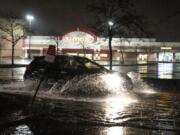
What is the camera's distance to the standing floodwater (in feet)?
33.6

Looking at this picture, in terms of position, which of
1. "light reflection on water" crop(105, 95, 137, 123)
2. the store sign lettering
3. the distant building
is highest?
the store sign lettering

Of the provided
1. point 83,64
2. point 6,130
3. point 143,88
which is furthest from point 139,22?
point 6,130

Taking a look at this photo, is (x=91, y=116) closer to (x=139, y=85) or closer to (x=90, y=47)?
(x=139, y=85)

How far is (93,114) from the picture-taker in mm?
12516

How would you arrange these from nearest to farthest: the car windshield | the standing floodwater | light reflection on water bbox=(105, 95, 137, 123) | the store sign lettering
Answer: the standing floodwater < light reflection on water bbox=(105, 95, 137, 123) < the car windshield < the store sign lettering

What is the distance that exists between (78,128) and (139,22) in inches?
862

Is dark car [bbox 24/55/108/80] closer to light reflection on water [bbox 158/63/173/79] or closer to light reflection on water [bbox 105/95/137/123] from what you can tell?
light reflection on water [bbox 105/95/137/123]

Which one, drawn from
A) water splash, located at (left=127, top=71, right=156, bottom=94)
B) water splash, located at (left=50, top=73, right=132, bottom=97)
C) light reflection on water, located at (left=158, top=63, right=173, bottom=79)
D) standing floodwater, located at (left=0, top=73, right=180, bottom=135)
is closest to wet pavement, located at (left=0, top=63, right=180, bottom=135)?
standing floodwater, located at (left=0, top=73, right=180, bottom=135)

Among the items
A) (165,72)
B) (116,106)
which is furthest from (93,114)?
(165,72)

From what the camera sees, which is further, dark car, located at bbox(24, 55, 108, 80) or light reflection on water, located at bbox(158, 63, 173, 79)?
light reflection on water, located at bbox(158, 63, 173, 79)

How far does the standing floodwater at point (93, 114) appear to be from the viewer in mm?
10234

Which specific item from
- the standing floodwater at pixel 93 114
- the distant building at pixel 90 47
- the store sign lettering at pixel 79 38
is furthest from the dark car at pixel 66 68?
the store sign lettering at pixel 79 38

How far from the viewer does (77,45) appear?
Result: 279 ft

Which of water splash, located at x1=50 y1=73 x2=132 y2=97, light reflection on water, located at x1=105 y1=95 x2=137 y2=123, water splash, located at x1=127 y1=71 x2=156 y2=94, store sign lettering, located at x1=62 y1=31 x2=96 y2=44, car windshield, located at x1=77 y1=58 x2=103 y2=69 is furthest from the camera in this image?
store sign lettering, located at x1=62 y1=31 x2=96 y2=44
